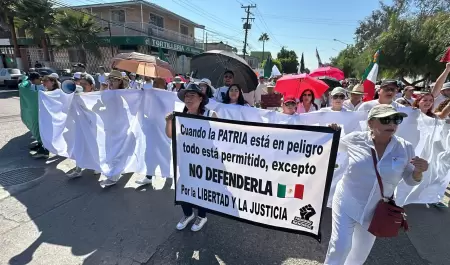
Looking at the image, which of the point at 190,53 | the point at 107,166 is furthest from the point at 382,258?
the point at 190,53

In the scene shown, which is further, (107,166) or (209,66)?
(209,66)

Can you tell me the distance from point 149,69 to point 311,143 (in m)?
4.59

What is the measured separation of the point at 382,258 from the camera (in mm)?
2799

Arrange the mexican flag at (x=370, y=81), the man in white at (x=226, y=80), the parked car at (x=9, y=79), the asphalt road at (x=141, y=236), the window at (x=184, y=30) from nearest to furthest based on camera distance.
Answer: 1. the asphalt road at (x=141, y=236)
2. the mexican flag at (x=370, y=81)
3. the man in white at (x=226, y=80)
4. the parked car at (x=9, y=79)
5. the window at (x=184, y=30)

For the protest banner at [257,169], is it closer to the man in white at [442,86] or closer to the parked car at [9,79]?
the man in white at [442,86]

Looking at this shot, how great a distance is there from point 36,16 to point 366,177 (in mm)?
28843

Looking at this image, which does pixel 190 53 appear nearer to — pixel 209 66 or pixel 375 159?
pixel 209 66

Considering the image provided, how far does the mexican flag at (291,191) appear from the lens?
2.48m

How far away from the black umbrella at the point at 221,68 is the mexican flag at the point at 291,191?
2806 mm

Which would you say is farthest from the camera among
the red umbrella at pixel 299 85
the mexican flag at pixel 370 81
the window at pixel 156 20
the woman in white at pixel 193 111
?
the window at pixel 156 20

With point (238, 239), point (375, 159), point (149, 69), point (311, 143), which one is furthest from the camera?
point (149, 69)

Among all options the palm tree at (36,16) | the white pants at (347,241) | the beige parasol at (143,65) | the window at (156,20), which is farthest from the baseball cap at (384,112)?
the window at (156,20)

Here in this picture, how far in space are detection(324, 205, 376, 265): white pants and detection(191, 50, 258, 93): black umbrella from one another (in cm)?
324

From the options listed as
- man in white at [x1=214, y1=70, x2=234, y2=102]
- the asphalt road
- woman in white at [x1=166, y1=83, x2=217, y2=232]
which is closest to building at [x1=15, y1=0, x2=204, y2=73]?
man in white at [x1=214, y1=70, x2=234, y2=102]
